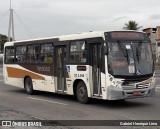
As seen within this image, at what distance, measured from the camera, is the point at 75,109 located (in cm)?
1304

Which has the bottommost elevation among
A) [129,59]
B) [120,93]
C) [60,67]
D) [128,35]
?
[120,93]

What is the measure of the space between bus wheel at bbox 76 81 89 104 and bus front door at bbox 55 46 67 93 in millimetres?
960

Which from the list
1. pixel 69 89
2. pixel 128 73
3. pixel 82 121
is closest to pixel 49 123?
pixel 82 121

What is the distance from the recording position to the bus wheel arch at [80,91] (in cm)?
1438

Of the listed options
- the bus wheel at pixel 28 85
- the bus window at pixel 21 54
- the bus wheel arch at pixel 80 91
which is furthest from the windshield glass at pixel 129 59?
the bus window at pixel 21 54

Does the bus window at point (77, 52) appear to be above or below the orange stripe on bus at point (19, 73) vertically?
above

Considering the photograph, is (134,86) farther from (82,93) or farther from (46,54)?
(46,54)

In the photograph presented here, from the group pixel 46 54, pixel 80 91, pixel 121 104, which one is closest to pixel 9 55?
pixel 46 54

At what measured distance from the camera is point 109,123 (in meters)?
10.2

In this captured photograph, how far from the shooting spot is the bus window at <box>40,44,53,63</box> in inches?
654

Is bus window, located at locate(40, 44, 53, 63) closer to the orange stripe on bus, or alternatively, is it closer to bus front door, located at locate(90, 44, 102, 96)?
the orange stripe on bus

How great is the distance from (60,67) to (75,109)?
3208 millimetres

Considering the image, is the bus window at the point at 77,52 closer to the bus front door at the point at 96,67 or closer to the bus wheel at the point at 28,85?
the bus front door at the point at 96,67


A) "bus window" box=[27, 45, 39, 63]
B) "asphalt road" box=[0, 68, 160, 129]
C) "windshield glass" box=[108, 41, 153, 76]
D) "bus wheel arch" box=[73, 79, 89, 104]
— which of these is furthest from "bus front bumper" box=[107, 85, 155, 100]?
"bus window" box=[27, 45, 39, 63]
